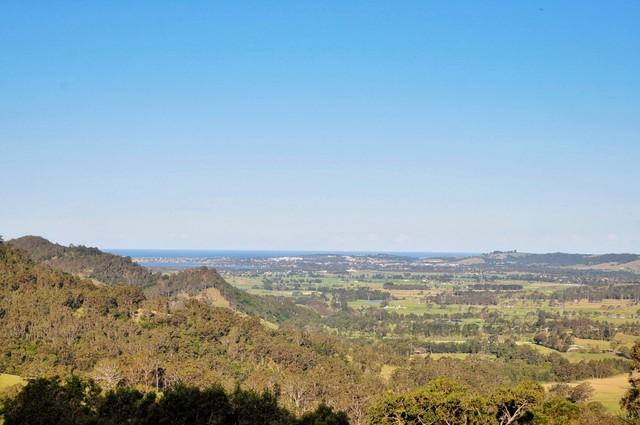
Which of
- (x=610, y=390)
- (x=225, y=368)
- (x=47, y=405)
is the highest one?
(x=47, y=405)

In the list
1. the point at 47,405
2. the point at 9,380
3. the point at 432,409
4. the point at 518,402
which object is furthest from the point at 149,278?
the point at 518,402

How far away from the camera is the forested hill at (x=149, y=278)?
17241 cm

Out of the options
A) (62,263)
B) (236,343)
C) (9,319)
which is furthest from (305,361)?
(62,263)

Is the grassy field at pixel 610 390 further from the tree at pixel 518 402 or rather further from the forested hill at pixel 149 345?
→ the tree at pixel 518 402

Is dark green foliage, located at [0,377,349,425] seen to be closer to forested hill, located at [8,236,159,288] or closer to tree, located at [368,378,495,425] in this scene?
tree, located at [368,378,495,425]

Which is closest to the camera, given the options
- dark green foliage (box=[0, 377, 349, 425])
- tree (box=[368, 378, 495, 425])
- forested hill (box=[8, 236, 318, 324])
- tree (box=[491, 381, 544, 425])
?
dark green foliage (box=[0, 377, 349, 425])

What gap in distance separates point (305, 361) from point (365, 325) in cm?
9307

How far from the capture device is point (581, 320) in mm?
173625

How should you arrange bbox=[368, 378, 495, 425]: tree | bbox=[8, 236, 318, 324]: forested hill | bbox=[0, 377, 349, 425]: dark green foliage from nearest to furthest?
1. bbox=[0, 377, 349, 425]: dark green foliage
2. bbox=[368, 378, 495, 425]: tree
3. bbox=[8, 236, 318, 324]: forested hill

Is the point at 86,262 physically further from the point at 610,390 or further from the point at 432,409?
the point at 432,409

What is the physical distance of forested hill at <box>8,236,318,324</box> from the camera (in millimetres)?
172413

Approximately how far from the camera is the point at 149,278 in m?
184

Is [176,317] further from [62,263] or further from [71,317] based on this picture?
[62,263]

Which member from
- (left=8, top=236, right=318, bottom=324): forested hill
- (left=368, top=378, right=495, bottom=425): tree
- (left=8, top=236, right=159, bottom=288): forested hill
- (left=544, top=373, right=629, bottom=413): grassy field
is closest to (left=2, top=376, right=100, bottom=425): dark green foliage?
(left=368, top=378, right=495, bottom=425): tree
